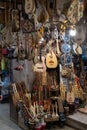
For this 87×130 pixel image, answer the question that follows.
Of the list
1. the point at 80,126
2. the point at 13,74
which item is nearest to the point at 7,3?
the point at 13,74

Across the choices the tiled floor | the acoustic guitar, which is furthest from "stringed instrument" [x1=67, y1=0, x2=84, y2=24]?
the tiled floor

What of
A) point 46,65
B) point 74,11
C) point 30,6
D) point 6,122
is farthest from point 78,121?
point 30,6

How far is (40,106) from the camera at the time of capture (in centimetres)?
519

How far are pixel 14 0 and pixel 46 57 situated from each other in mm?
1538

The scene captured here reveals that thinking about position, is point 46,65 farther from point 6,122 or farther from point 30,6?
point 6,122

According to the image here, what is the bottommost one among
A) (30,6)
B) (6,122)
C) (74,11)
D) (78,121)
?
(6,122)

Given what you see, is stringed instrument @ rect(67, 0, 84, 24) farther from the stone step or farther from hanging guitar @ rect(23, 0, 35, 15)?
the stone step

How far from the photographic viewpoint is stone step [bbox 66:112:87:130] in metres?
5.01

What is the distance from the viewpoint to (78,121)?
5102 mm

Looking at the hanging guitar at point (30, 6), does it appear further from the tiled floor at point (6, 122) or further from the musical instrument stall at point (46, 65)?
the tiled floor at point (6, 122)

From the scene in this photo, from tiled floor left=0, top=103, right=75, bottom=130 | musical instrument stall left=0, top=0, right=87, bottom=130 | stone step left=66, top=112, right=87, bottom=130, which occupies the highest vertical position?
musical instrument stall left=0, top=0, right=87, bottom=130

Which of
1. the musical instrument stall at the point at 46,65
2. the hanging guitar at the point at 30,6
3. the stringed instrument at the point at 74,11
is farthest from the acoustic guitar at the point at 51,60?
the hanging guitar at the point at 30,6

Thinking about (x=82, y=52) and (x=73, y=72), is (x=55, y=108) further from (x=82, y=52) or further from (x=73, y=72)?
(x=82, y=52)

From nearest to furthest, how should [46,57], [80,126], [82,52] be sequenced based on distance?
[80,126]
[46,57]
[82,52]
